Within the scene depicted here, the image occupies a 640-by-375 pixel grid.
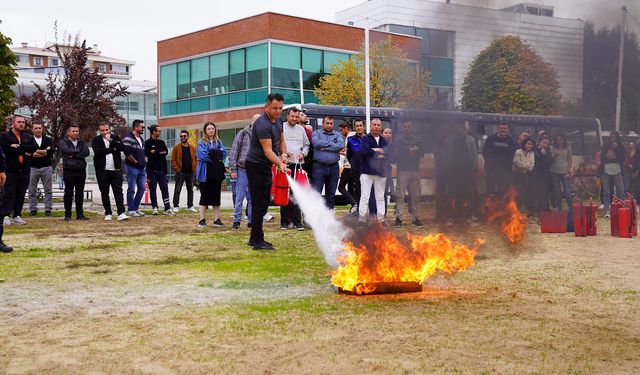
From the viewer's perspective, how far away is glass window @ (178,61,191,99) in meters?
45.0

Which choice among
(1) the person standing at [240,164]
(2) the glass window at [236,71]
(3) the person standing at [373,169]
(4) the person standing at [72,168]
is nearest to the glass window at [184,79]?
(2) the glass window at [236,71]

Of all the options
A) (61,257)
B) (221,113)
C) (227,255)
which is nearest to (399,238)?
(227,255)

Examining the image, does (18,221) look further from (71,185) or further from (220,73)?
(220,73)

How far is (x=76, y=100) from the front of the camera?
23.2 metres

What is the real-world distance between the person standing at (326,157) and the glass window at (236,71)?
92.3ft

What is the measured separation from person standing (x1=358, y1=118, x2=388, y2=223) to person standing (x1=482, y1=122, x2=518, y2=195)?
2.45 m

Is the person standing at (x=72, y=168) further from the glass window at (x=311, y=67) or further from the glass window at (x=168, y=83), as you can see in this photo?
the glass window at (x=168, y=83)

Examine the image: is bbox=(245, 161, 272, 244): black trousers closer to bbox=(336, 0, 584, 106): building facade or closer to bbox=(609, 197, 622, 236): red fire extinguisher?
bbox=(336, 0, 584, 106): building facade

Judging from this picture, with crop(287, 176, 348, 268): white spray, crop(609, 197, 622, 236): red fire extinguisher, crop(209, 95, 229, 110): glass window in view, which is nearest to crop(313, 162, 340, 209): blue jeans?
crop(287, 176, 348, 268): white spray

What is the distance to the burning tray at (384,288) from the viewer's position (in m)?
6.51

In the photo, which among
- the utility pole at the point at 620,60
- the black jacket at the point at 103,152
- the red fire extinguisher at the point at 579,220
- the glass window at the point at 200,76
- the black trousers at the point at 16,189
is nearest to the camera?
the utility pole at the point at 620,60

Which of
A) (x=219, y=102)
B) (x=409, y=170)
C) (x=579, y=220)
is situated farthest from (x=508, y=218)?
(x=219, y=102)

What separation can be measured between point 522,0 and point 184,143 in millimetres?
12650

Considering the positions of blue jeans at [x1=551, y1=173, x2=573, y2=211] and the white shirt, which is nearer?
blue jeans at [x1=551, y1=173, x2=573, y2=211]
